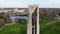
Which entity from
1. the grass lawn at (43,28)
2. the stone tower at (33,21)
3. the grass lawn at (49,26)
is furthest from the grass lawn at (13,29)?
the stone tower at (33,21)

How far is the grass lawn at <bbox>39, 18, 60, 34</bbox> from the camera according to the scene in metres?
4.16

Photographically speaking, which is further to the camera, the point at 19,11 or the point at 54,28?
the point at 19,11

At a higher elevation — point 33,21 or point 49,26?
point 33,21

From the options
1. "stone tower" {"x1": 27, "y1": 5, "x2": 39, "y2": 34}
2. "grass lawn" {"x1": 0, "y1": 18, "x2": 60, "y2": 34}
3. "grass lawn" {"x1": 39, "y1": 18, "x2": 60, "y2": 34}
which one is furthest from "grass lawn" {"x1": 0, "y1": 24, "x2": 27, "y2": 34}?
"stone tower" {"x1": 27, "y1": 5, "x2": 39, "y2": 34}

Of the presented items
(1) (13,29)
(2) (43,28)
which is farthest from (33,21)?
(1) (13,29)

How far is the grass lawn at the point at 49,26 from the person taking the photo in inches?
164

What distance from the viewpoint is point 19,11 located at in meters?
4.88

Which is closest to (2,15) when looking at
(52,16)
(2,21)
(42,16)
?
(2,21)

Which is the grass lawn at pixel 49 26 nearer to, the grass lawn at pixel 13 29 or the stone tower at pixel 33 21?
the grass lawn at pixel 13 29

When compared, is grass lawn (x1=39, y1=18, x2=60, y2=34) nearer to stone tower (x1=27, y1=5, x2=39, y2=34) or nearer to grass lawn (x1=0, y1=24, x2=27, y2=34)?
grass lawn (x1=0, y1=24, x2=27, y2=34)

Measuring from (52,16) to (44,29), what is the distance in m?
0.64

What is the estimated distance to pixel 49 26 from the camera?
4.33 meters

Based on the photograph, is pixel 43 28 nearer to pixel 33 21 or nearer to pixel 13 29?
pixel 13 29

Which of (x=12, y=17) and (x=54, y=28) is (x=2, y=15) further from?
(x=54, y=28)
